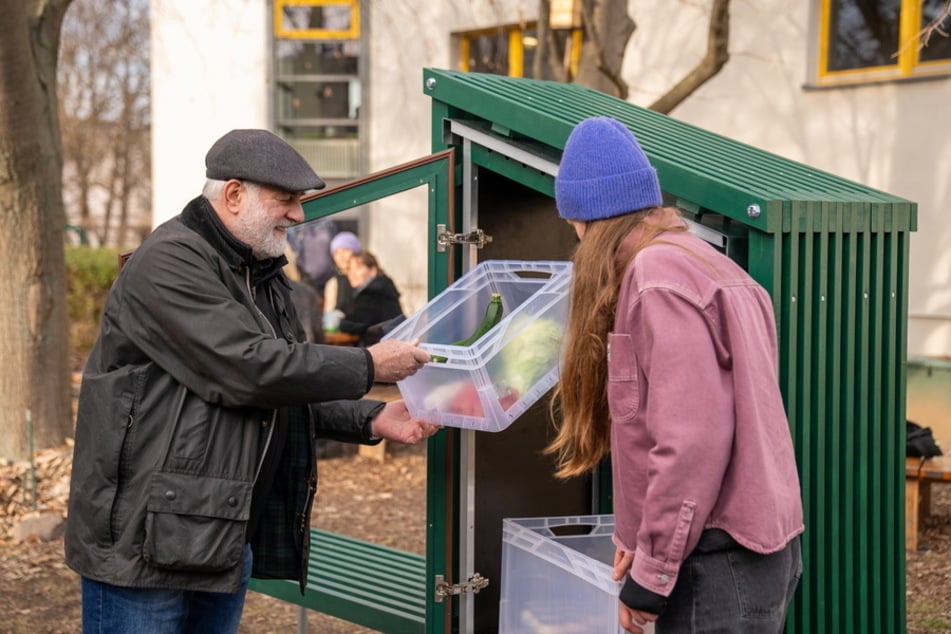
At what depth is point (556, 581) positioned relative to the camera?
10.4ft

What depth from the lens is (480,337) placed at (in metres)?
3.06

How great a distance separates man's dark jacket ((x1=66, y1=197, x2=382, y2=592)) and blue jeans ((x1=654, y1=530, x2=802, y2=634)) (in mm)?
990

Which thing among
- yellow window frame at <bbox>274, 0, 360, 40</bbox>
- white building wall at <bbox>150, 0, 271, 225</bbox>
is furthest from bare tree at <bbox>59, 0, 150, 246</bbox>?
yellow window frame at <bbox>274, 0, 360, 40</bbox>

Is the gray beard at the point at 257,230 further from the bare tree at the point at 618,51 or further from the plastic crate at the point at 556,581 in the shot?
the bare tree at the point at 618,51

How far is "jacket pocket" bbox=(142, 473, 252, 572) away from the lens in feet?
8.32

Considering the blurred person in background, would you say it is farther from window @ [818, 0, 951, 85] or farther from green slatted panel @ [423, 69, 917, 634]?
window @ [818, 0, 951, 85]

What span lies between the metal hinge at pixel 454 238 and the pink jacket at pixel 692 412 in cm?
139

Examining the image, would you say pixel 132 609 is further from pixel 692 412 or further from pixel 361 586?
pixel 361 586

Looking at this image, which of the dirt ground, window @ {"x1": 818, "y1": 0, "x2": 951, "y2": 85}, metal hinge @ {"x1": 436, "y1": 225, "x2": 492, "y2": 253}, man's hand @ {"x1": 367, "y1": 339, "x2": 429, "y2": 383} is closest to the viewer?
man's hand @ {"x1": 367, "y1": 339, "x2": 429, "y2": 383}

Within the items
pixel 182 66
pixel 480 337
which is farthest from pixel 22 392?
pixel 182 66

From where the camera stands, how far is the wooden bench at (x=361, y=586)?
3.95m

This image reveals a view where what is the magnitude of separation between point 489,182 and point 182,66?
1313 cm

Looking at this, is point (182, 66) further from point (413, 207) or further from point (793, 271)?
point (793, 271)

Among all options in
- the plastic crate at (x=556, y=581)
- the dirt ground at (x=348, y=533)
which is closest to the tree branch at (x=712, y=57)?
the dirt ground at (x=348, y=533)
